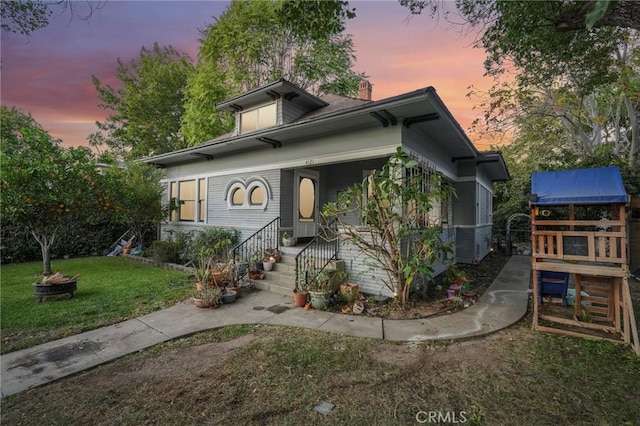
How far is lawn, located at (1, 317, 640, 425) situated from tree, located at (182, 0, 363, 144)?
16571mm

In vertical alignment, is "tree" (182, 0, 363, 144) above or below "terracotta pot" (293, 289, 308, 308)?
above

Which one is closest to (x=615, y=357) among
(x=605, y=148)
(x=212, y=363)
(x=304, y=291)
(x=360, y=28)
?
(x=304, y=291)

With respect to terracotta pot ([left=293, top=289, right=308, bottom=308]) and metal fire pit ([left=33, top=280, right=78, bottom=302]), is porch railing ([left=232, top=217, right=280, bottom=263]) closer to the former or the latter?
terracotta pot ([left=293, top=289, right=308, bottom=308])

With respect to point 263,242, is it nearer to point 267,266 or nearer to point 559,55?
point 267,266

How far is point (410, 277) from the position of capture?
4867 mm

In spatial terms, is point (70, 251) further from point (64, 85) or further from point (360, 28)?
point (360, 28)

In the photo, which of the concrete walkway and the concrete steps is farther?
the concrete steps

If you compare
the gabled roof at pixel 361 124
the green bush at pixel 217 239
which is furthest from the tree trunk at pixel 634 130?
the green bush at pixel 217 239

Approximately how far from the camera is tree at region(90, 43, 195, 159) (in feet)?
69.3

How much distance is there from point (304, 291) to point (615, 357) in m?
4.45

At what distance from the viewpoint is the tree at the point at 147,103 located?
2112 centimetres

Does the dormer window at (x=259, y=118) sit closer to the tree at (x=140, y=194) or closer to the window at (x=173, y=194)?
the window at (x=173, y=194)

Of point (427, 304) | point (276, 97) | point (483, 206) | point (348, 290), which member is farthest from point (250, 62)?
point (427, 304)

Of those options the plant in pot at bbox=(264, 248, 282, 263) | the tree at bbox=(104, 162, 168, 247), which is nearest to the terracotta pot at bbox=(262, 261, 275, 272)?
the plant in pot at bbox=(264, 248, 282, 263)
